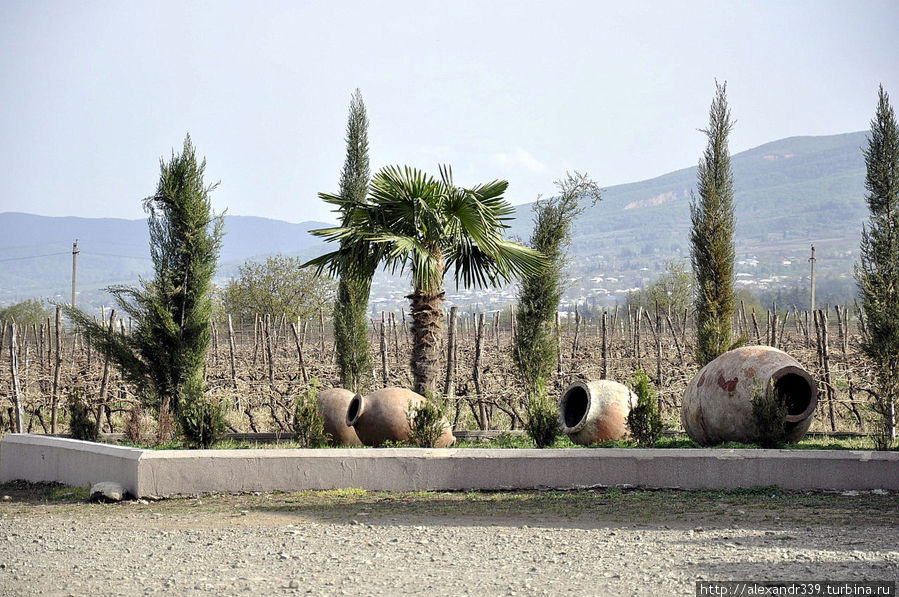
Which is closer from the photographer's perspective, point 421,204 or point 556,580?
point 556,580

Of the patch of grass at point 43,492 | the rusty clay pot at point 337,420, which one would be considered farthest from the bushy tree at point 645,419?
the patch of grass at point 43,492

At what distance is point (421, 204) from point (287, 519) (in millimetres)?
5850

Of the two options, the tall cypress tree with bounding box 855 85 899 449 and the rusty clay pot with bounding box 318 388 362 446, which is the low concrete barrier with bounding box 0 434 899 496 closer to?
the rusty clay pot with bounding box 318 388 362 446

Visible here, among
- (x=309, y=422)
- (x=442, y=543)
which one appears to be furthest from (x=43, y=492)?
(x=442, y=543)

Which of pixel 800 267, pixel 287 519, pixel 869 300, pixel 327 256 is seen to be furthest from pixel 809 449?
pixel 800 267

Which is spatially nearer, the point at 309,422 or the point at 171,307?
the point at 309,422

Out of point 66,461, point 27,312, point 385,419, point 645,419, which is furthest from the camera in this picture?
point 27,312

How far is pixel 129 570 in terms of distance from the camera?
6.51 metres

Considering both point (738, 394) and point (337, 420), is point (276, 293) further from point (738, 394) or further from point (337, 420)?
point (738, 394)

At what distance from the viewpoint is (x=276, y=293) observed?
48.9 meters

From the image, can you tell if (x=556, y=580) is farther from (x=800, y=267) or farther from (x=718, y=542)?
(x=800, y=267)

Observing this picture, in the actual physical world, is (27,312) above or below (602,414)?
above

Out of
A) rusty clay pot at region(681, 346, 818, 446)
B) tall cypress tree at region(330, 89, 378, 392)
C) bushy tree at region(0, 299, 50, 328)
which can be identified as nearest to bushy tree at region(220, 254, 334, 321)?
bushy tree at region(0, 299, 50, 328)

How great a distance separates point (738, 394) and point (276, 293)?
131 ft
